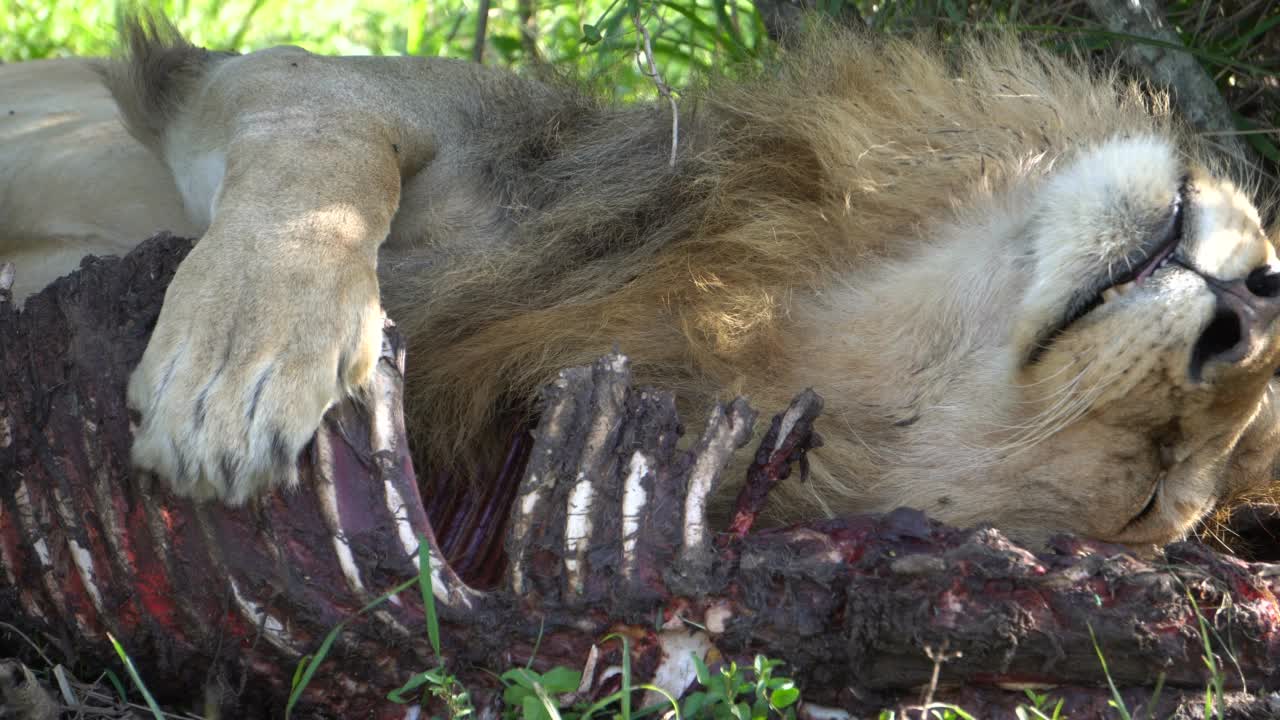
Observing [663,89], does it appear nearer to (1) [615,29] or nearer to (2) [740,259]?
(2) [740,259]

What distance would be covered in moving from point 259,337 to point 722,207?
944 millimetres

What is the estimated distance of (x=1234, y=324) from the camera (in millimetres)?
1883

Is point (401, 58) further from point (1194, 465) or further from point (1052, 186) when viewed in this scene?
point (1194, 465)

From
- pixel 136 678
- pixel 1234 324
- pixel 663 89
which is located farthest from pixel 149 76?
pixel 1234 324

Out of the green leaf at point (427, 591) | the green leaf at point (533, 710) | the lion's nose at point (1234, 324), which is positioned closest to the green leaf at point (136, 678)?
the green leaf at point (427, 591)

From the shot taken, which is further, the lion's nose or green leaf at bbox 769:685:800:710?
the lion's nose

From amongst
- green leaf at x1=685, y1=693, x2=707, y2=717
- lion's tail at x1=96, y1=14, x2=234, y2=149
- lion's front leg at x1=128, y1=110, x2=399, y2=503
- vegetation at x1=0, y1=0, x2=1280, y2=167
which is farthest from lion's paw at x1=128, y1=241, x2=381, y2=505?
vegetation at x1=0, y1=0, x2=1280, y2=167

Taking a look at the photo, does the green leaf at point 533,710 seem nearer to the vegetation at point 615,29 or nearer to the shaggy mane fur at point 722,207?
the shaggy mane fur at point 722,207

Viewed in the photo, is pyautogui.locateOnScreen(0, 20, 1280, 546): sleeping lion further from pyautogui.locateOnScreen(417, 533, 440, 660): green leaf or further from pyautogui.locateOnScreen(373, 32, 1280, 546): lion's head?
pyautogui.locateOnScreen(417, 533, 440, 660): green leaf

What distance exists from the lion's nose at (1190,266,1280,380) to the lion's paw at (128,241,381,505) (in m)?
1.15

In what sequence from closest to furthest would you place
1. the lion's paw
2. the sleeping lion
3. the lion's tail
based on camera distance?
1. the lion's paw
2. the sleeping lion
3. the lion's tail

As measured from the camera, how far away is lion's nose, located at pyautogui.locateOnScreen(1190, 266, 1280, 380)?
73.2 inches

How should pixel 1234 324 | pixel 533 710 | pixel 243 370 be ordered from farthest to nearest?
pixel 1234 324 → pixel 243 370 → pixel 533 710

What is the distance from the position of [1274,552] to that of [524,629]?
61.1 inches
